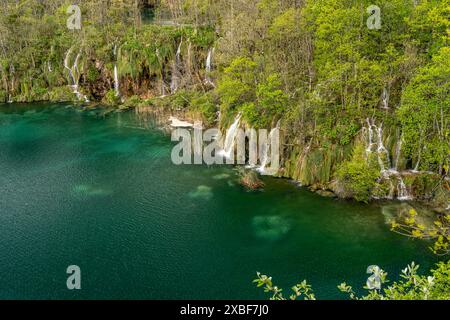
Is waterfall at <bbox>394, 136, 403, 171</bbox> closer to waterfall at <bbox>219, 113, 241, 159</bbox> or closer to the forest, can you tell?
the forest

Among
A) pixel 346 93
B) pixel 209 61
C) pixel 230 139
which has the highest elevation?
pixel 209 61

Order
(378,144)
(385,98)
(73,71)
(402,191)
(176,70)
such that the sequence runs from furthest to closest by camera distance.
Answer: (73,71), (176,70), (385,98), (378,144), (402,191)

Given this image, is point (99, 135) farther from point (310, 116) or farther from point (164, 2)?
point (164, 2)

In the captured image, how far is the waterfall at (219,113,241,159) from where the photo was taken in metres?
48.8

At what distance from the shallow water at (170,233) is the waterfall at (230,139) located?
138 inches

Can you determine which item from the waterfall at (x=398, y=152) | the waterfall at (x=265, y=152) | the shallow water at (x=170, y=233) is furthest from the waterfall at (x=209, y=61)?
the waterfall at (x=398, y=152)

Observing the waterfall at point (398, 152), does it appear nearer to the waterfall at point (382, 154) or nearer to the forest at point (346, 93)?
the forest at point (346, 93)

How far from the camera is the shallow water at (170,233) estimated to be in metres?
29.5

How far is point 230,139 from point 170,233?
59.1 feet

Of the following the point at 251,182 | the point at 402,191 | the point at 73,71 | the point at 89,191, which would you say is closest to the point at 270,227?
the point at 251,182

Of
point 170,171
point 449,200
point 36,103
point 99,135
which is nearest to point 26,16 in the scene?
point 36,103

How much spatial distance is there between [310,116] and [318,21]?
9462 millimetres

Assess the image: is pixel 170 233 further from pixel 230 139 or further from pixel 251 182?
pixel 230 139

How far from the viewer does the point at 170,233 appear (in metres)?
34.8
